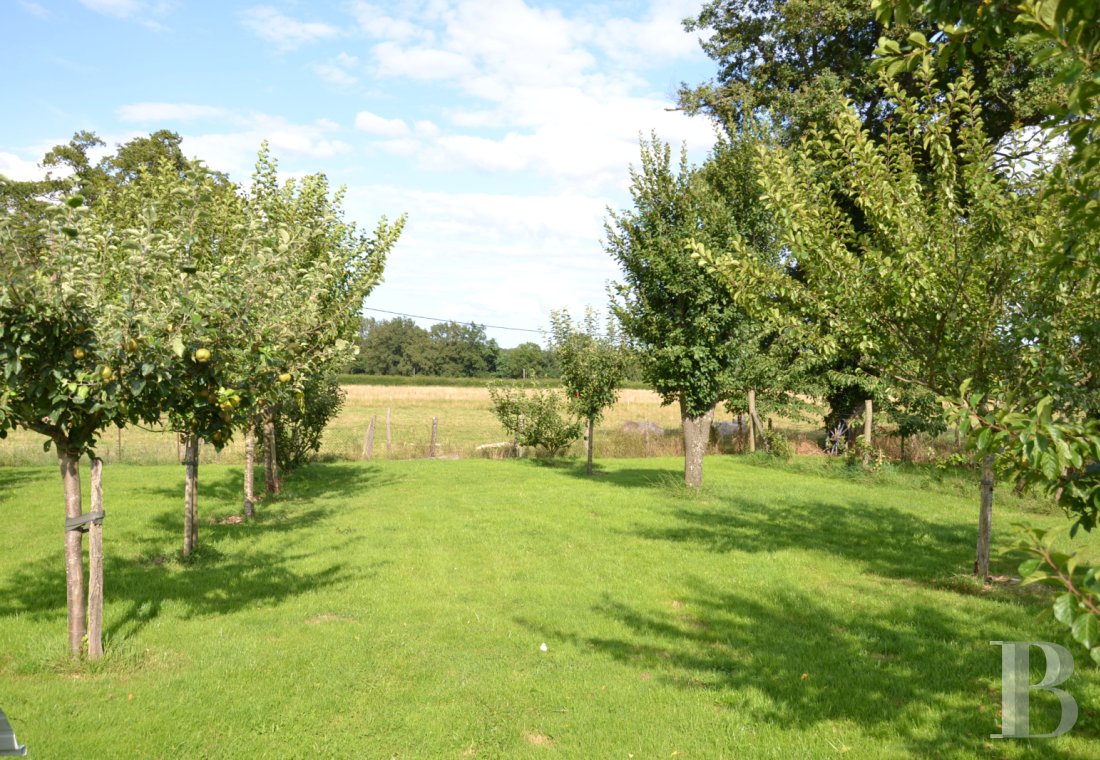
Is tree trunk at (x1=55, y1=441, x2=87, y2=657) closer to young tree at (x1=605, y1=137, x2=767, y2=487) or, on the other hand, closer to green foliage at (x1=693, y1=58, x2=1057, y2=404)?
green foliage at (x1=693, y1=58, x2=1057, y2=404)

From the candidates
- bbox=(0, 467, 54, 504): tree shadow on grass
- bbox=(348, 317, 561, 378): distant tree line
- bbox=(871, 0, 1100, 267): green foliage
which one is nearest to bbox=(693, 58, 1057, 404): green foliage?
bbox=(871, 0, 1100, 267): green foliage

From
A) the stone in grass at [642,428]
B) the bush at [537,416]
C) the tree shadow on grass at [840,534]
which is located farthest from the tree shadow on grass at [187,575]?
the stone in grass at [642,428]

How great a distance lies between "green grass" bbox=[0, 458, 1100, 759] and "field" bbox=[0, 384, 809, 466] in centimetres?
234

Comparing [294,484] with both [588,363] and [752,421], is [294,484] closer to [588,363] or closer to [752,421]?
[588,363]

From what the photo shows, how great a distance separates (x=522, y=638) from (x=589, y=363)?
17767 mm

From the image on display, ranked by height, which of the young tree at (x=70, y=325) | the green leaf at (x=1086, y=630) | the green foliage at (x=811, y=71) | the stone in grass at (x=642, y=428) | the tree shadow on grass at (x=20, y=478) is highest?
the green foliage at (x=811, y=71)

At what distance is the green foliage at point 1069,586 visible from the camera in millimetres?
2199

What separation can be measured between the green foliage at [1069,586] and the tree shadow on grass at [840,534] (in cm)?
988

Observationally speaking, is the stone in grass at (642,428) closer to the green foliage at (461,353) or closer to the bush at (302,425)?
the bush at (302,425)

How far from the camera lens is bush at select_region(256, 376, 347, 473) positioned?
2000 cm

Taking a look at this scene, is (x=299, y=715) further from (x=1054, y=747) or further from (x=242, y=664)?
(x=1054, y=747)

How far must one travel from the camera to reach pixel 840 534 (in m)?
14.5

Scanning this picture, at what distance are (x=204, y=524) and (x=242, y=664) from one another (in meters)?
7.96

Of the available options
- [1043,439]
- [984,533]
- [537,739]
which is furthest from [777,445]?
[1043,439]
